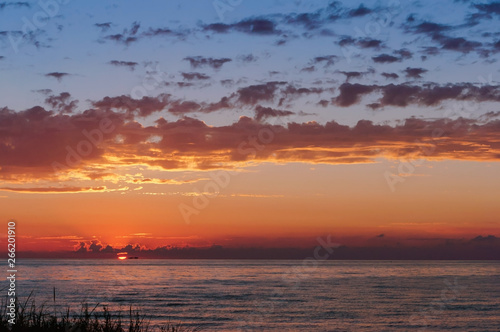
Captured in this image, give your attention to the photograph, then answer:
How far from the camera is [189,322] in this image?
44.1 m

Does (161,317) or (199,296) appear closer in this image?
(161,317)

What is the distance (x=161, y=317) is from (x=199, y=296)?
21.3 meters

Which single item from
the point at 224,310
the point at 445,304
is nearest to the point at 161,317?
the point at 224,310

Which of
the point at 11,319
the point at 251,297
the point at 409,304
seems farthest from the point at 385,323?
the point at 11,319

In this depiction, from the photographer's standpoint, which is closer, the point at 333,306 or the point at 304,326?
the point at 304,326

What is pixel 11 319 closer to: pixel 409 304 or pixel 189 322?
pixel 189 322

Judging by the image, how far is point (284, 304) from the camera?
57344mm

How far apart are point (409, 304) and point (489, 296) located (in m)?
16.1

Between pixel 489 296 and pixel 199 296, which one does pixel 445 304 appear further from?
pixel 199 296

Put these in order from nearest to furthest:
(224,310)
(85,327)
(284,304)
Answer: (85,327) < (224,310) < (284,304)

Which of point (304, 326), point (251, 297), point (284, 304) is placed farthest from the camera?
point (251, 297)

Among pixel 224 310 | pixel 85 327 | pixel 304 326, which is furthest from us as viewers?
pixel 224 310

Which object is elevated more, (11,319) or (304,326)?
(11,319)

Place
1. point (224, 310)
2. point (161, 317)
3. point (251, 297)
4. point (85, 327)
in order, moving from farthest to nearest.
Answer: point (251, 297)
point (224, 310)
point (161, 317)
point (85, 327)
